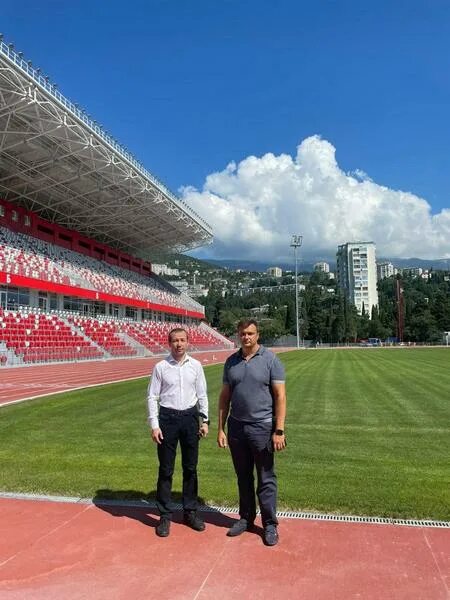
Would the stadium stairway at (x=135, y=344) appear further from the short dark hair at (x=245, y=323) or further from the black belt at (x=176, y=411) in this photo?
the short dark hair at (x=245, y=323)

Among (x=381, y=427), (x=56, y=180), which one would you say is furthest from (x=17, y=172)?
(x=381, y=427)

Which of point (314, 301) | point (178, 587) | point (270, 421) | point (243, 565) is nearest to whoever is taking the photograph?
point (178, 587)

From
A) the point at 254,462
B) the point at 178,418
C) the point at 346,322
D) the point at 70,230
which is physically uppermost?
the point at 70,230

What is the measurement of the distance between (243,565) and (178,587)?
21.3 inches

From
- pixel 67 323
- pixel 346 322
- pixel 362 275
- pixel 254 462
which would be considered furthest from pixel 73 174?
pixel 362 275

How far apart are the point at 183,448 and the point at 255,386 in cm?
94

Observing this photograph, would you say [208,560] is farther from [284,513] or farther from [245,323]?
[245,323]

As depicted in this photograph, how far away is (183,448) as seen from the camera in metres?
4.56

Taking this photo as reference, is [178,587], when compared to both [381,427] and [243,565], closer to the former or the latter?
[243,565]

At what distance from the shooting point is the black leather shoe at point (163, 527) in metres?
4.18

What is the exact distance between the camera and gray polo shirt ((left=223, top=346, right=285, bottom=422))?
4.22 meters

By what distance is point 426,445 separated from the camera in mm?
7480

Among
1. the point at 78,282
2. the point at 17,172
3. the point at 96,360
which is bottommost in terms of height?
the point at 96,360

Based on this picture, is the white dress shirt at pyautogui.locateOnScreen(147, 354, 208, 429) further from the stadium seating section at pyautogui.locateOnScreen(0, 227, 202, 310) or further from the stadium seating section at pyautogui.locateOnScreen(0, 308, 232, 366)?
the stadium seating section at pyautogui.locateOnScreen(0, 227, 202, 310)
